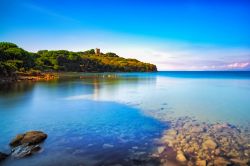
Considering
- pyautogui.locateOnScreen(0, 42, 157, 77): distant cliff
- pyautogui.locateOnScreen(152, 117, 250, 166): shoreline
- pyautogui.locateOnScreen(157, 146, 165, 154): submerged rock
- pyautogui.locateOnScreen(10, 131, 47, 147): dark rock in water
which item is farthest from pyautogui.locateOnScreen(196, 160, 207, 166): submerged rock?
pyautogui.locateOnScreen(0, 42, 157, 77): distant cliff

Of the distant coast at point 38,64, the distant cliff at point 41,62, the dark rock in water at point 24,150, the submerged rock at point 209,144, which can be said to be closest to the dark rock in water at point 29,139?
the dark rock in water at point 24,150

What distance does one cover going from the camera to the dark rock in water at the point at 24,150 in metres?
10.3

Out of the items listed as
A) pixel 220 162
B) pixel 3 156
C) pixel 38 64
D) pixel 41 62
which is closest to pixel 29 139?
pixel 3 156

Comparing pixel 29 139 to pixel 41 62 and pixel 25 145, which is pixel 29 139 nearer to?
pixel 25 145

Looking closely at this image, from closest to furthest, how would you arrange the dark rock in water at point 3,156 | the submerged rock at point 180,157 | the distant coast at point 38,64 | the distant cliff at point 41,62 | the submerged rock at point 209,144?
the dark rock in water at point 3,156, the submerged rock at point 180,157, the submerged rock at point 209,144, the distant coast at point 38,64, the distant cliff at point 41,62

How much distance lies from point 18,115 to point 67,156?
11396 mm

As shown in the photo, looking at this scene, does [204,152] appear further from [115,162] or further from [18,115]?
[18,115]

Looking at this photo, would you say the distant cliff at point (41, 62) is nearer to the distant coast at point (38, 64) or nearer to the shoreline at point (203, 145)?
the distant coast at point (38, 64)

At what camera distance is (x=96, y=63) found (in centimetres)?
18088

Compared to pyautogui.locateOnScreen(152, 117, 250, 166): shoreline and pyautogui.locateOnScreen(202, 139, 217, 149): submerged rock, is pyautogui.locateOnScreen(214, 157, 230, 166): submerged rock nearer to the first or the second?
pyautogui.locateOnScreen(152, 117, 250, 166): shoreline

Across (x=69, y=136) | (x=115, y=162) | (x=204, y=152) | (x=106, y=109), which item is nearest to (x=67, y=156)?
(x=115, y=162)

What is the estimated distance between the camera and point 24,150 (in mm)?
10672

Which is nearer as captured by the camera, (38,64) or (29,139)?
(29,139)

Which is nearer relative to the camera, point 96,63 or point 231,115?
point 231,115
